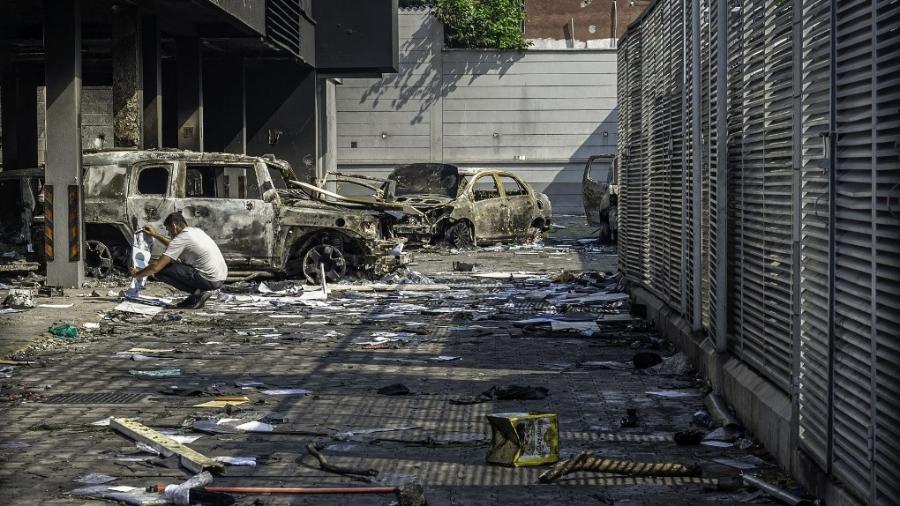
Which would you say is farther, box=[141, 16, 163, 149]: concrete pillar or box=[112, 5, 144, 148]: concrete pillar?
box=[141, 16, 163, 149]: concrete pillar

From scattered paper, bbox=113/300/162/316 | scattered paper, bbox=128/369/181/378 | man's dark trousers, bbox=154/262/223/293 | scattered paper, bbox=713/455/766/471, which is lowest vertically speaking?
scattered paper, bbox=713/455/766/471

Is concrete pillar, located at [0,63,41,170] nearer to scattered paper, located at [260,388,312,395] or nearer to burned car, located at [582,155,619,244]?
burned car, located at [582,155,619,244]

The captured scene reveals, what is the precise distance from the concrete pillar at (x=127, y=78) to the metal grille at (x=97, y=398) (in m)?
11.1

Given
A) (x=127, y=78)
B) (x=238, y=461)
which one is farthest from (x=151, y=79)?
(x=238, y=461)

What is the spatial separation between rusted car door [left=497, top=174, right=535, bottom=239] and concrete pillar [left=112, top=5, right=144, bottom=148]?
9.28m

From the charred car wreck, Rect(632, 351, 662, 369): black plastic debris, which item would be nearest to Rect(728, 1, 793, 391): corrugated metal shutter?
Rect(632, 351, 662, 369): black plastic debris

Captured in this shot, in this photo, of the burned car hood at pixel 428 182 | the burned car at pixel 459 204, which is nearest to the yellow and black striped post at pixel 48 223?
the burned car at pixel 459 204

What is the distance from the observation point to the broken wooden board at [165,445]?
Result: 21.4ft

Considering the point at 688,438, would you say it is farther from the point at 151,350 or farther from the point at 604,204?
the point at 604,204

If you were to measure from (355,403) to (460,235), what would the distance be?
57.2 feet

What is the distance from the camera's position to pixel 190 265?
51.1ft

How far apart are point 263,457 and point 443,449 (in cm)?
97

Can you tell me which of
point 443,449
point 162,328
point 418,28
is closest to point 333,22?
point 418,28

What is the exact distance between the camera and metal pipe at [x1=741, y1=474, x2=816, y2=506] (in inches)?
221
